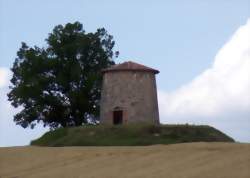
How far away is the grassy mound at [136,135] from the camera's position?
34.3m

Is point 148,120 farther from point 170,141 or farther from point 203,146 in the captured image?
point 203,146

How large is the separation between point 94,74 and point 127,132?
12.6 metres

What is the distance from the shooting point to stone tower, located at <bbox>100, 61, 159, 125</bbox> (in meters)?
41.2

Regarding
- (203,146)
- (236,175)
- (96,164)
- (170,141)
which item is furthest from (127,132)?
(236,175)

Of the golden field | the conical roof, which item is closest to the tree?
the conical roof

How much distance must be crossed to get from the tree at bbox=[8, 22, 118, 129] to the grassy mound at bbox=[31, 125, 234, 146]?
30.4 ft

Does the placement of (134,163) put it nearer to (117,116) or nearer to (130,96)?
(130,96)

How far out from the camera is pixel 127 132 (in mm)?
35750

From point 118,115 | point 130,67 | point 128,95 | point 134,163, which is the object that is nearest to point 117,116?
point 118,115

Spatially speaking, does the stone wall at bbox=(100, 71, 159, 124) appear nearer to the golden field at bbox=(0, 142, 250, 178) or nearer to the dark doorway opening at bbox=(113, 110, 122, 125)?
the dark doorway opening at bbox=(113, 110, 122, 125)

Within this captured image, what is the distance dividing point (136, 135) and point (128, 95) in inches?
252

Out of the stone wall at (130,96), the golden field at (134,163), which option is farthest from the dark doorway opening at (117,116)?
the golden field at (134,163)

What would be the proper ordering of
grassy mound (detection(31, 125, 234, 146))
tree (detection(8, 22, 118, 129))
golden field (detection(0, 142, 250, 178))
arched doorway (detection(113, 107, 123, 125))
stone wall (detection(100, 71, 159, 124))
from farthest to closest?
tree (detection(8, 22, 118, 129)), arched doorway (detection(113, 107, 123, 125)), stone wall (detection(100, 71, 159, 124)), grassy mound (detection(31, 125, 234, 146)), golden field (detection(0, 142, 250, 178))

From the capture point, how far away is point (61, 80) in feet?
155
